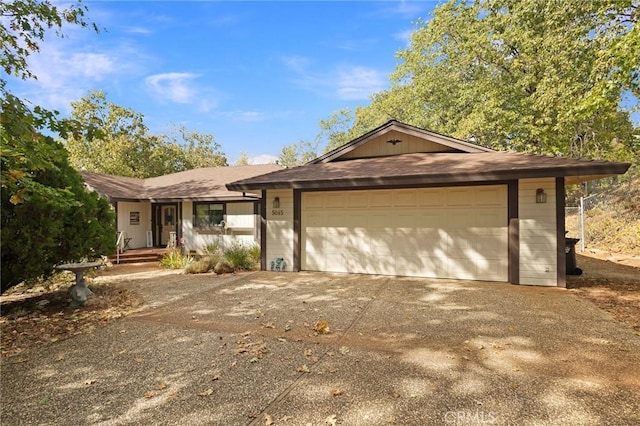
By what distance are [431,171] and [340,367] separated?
5414 millimetres

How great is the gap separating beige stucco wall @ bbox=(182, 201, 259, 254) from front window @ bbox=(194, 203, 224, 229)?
27 centimetres

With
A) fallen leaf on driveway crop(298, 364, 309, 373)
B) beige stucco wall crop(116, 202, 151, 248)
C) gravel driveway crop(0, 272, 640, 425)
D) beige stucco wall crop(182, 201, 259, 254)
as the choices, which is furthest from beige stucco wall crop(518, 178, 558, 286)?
beige stucco wall crop(116, 202, 151, 248)

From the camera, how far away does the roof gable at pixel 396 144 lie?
920 centimetres

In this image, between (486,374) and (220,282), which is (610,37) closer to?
(486,374)

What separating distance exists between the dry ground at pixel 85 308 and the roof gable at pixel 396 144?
4196 millimetres

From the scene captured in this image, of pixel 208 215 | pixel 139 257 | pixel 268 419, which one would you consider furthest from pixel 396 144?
pixel 139 257

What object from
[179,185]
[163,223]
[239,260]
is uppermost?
[179,185]

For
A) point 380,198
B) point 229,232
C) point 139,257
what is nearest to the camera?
point 380,198

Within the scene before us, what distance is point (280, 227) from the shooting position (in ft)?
30.3

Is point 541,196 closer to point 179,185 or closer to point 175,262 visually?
point 175,262

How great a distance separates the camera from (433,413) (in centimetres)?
254

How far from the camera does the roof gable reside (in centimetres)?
920

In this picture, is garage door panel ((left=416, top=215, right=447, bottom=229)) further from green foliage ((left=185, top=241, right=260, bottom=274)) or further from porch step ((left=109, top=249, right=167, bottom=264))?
porch step ((left=109, top=249, right=167, bottom=264))

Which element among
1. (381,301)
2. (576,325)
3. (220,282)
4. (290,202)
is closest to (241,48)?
(290,202)
